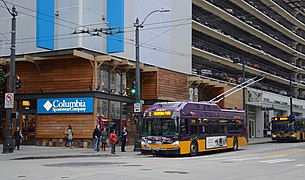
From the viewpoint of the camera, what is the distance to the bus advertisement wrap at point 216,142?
29.4 metres

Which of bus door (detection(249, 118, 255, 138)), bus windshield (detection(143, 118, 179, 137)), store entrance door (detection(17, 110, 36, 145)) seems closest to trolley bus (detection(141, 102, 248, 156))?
bus windshield (detection(143, 118, 179, 137))

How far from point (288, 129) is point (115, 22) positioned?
23.0 metres

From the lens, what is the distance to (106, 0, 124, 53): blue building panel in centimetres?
3462

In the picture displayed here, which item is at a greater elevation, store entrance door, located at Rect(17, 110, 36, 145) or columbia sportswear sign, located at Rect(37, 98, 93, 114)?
columbia sportswear sign, located at Rect(37, 98, 93, 114)

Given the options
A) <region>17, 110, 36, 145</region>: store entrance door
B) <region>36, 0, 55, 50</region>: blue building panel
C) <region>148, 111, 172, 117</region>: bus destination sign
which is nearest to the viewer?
<region>148, 111, 172, 117</region>: bus destination sign

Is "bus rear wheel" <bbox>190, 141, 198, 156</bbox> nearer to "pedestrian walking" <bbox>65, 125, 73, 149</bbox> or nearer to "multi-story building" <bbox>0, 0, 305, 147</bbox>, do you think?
"multi-story building" <bbox>0, 0, 305, 147</bbox>

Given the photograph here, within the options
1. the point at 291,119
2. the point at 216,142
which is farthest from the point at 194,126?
the point at 291,119

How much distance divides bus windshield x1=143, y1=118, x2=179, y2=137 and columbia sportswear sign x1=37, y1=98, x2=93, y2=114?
22.3 ft

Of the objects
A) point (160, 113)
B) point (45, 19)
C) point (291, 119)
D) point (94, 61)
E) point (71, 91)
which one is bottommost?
point (291, 119)

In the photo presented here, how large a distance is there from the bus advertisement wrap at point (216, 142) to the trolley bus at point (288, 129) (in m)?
17.8

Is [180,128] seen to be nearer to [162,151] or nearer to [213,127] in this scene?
[162,151]

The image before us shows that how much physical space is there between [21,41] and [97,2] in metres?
6.61

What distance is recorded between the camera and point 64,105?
33.3m

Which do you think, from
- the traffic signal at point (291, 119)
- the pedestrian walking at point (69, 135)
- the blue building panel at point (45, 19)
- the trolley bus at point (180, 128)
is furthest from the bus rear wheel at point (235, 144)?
the traffic signal at point (291, 119)
